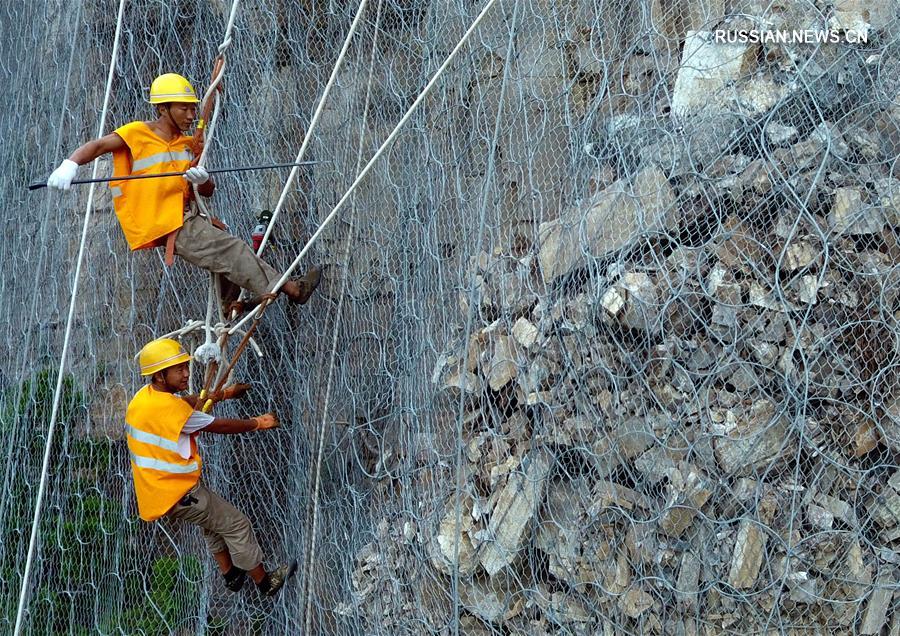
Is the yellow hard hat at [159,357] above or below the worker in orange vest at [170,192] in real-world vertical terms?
below

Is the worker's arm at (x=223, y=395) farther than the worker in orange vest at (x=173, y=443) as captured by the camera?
Yes

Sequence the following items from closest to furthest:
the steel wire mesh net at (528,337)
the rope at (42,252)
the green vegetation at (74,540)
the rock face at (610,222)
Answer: the steel wire mesh net at (528,337) → the rock face at (610,222) → the green vegetation at (74,540) → the rope at (42,252)

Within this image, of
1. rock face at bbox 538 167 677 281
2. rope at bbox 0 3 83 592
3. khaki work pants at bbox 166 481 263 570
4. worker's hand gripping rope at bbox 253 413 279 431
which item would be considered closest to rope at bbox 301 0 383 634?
khaki work pants at bbox 166 481 263 570

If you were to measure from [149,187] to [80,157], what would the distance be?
27cm

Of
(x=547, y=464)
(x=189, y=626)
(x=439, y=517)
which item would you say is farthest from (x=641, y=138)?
(x=189, y=626)

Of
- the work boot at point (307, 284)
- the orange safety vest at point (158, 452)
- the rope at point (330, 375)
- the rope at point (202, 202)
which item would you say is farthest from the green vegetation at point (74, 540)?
the work boot at point (307, 284)

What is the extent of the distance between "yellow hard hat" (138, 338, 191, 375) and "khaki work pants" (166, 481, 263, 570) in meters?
0.50

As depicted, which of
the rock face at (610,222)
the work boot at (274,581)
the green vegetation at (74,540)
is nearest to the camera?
the rock face at (610,222)

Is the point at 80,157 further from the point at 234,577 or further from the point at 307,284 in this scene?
the point at 234,577

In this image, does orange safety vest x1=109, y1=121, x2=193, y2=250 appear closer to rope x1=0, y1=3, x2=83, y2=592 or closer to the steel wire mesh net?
the steel wire mesh net

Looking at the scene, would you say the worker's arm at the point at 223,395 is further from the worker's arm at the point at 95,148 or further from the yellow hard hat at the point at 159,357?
the worker's arm at the point at 95,148

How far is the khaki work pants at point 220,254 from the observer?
3.93 meters

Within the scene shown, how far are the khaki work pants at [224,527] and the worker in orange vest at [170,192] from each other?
0.84m

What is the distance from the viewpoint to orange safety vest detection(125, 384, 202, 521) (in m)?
3.77
